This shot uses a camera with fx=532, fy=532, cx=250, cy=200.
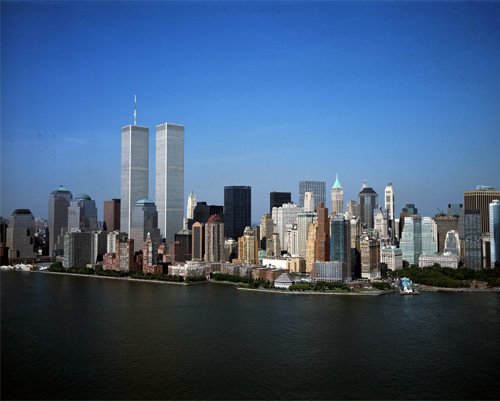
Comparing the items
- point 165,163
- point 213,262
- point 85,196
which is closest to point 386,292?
point 213,262

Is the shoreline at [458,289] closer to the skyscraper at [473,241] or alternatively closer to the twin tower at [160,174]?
the skyscraper at [473,241]

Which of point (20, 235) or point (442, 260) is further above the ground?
point (20, 235)

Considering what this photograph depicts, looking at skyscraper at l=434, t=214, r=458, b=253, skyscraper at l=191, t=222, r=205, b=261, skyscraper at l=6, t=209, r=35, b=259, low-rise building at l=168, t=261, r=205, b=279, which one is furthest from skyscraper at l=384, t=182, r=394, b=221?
skyscraper at l=6, t=209, r=35, b=259

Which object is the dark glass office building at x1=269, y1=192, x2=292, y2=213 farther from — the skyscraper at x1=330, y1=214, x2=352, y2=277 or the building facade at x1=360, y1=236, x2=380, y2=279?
the skyscraper at x1=330, y1=214, x2=352, y2=277

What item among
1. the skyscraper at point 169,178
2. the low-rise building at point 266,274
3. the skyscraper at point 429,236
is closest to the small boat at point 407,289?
the low-rise building at point 266,274

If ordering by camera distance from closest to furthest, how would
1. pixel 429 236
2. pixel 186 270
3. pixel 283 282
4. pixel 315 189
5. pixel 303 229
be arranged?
pixel 283 282 < pixel 186 270 < pixel 429 236 < pixel 303 229 < pixel 315 189

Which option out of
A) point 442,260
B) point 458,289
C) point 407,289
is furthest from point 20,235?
point 458,289

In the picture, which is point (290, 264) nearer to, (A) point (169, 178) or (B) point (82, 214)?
(A) point (169, 178)

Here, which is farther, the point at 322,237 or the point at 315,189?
the point at 315,189
